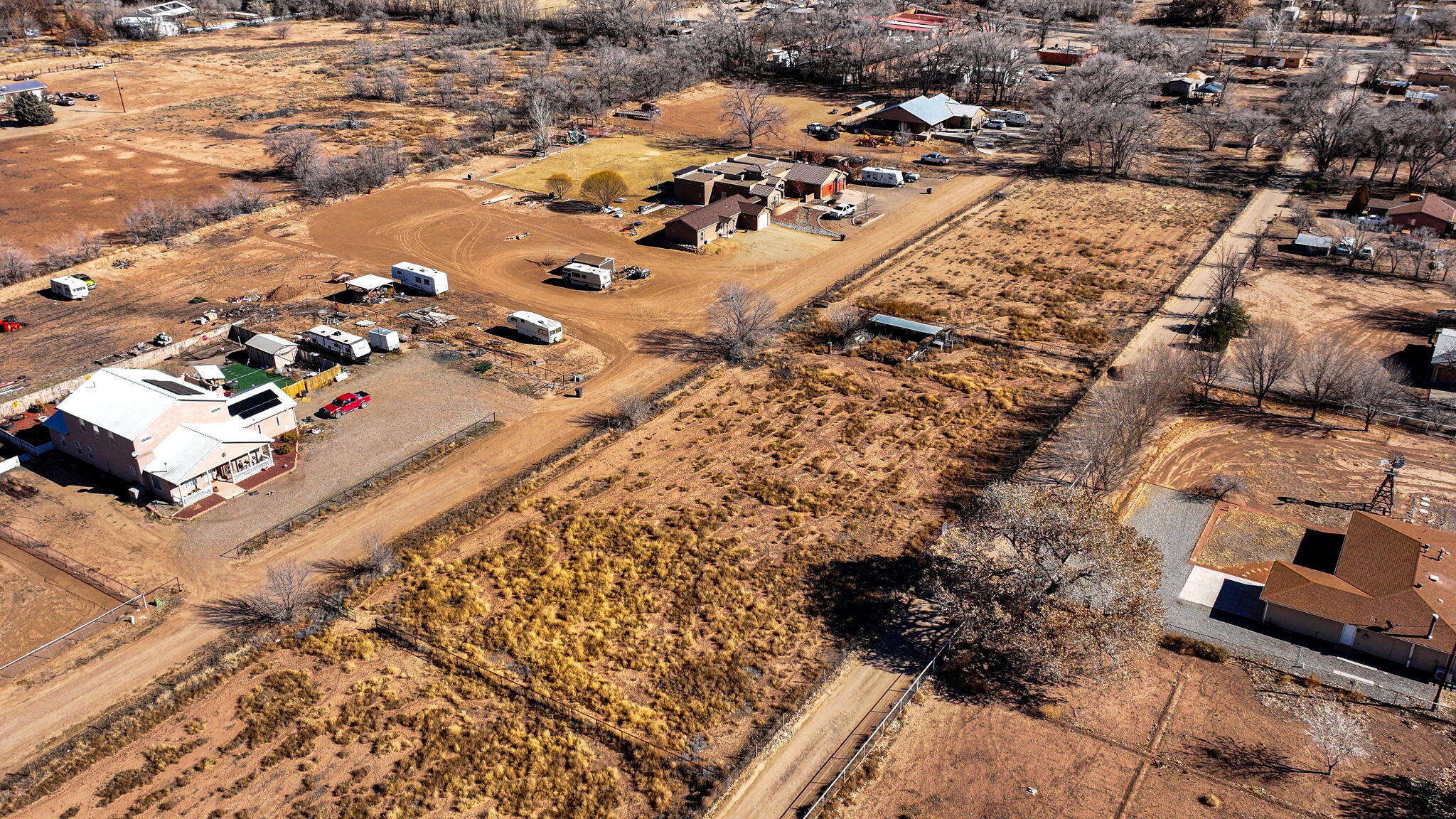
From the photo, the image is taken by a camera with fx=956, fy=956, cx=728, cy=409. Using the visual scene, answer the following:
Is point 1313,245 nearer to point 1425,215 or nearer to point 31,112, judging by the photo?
point 1425,215

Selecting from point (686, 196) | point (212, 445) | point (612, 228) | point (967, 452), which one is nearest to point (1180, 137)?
point (686, 196)

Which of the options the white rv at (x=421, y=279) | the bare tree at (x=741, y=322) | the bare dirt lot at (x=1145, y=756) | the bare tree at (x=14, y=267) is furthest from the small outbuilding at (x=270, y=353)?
the bare dirt lot at (x=1145, y=756)

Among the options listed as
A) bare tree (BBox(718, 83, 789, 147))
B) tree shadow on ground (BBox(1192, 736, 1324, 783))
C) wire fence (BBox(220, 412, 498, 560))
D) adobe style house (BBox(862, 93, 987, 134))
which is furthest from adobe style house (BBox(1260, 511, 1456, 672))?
adobe style house (BBox(862, 93, 987, 134))

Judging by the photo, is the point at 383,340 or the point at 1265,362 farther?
the point at 383,340

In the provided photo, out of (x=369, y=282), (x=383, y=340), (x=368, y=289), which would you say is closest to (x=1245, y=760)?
(x=383, y=340)

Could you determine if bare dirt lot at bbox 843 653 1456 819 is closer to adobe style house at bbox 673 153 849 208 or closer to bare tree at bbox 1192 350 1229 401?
bare tree at bbox 1192 350 1229 401

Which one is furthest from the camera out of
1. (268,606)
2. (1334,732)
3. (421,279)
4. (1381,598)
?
(421,279)
